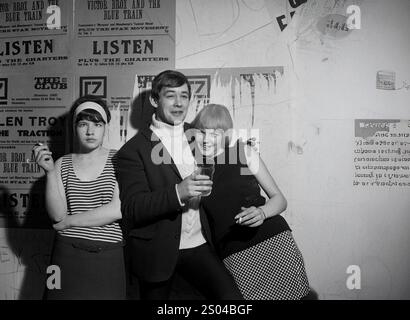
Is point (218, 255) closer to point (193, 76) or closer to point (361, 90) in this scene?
point (193, 76)

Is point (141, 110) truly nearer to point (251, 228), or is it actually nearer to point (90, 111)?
point (90, 111)

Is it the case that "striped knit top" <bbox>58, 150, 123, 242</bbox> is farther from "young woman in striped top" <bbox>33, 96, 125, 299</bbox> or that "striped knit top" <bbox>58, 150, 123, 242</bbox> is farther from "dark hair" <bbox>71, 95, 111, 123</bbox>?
"dark hair" <bbox>71, 95, 111, 123</bbox>

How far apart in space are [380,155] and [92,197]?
1339 mm

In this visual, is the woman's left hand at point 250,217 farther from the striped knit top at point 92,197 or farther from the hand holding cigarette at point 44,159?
the hand holding cigarette at point 44,159

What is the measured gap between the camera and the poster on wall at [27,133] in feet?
5.90

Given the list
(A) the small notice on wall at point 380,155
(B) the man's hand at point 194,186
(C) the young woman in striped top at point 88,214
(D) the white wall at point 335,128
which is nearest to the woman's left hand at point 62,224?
(C) the young woman in striped top at point 88,214

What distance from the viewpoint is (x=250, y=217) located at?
55.0 inches

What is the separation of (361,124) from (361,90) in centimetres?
16

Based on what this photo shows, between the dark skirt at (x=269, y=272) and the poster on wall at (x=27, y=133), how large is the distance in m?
1.05

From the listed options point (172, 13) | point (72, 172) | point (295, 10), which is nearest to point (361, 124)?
point (295, 10)

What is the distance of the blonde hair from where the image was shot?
1654 mm

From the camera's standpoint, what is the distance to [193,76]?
5.60ft

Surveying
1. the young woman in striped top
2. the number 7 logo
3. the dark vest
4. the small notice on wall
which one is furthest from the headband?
the small notice on wall

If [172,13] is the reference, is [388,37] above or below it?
below
